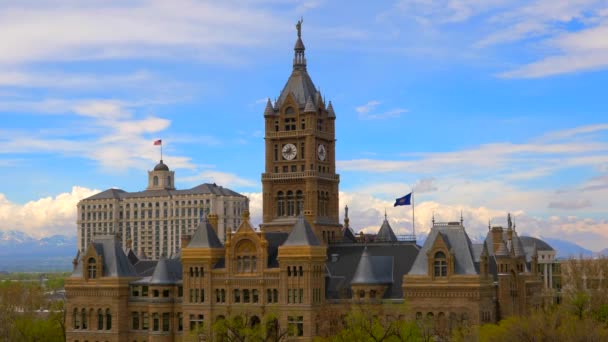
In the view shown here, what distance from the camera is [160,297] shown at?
4862 inches

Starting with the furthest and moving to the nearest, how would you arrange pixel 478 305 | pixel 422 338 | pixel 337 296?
pixel 337 296
pixel 478 305
pixel 422 338

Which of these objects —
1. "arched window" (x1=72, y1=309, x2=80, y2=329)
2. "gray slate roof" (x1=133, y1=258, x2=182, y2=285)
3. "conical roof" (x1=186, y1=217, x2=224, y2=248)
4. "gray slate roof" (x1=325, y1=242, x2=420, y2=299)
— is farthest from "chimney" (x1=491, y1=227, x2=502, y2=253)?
"arched window" (x1=72, y1=309, x2=80, y2=329)

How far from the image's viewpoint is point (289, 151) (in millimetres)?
129000

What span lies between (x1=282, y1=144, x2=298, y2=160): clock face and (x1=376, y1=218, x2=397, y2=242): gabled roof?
614 inches

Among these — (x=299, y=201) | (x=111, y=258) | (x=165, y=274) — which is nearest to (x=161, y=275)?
(x=165, y=274)

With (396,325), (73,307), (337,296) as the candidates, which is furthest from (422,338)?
(73,307)

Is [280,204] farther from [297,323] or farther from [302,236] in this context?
[297,323]

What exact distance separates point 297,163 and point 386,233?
15276mm

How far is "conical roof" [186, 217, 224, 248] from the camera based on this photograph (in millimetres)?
120000

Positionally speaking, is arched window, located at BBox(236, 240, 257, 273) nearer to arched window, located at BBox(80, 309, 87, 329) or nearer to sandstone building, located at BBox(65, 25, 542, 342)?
sandstone building, located at BBox(65, 25, 542, 342)

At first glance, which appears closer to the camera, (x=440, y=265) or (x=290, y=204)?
(x=440, y=265)

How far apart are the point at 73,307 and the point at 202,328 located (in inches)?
1047

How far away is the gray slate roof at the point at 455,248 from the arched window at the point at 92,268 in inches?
1647

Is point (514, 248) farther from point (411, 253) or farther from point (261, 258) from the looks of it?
point (261, 258)
